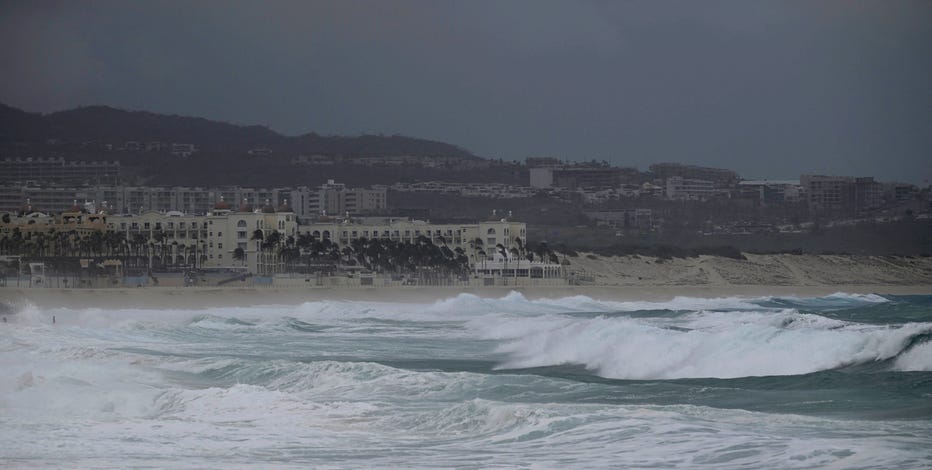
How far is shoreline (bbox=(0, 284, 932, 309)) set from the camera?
52.2m

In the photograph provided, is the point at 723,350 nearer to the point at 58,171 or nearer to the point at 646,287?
the point at 646,287

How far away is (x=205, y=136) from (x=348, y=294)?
85.0 metres

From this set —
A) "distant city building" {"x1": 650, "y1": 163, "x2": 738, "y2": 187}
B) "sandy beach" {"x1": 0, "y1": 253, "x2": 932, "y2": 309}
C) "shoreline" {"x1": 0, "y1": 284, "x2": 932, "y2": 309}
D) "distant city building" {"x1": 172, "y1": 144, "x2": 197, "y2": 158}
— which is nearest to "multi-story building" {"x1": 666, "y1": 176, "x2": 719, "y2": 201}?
"distant city building" {"x1": 650, "y1": 163, "x2": 738, "y2": 187}

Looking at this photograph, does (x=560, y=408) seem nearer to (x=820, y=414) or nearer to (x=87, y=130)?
(x=820, y=414)

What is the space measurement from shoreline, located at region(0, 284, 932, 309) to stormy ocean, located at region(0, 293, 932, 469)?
765 inches

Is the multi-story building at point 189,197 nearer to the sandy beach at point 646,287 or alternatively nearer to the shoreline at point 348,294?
the sandy beach at point 646,287

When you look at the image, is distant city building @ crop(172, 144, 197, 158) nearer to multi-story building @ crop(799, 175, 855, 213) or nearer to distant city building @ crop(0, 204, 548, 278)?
multi-story building @ crop(799, 175, 855, 213)

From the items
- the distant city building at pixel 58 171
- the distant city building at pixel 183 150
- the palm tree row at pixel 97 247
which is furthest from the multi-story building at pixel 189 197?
the palm tree row at pixel 97 247

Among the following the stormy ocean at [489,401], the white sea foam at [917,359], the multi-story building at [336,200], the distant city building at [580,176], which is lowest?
the stormy ocean at [489,401]

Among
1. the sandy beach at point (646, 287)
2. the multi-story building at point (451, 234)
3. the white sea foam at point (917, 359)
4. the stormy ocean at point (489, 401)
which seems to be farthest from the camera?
the multi-story building at point (451, 234)

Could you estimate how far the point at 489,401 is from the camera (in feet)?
62.3

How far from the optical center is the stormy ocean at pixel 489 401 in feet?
51.3

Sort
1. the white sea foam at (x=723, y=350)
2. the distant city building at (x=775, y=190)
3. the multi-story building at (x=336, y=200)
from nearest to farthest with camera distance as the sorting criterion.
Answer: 1. the white sea foam at (x=723, y=350)
2. the distant city building at (x=775, y=190)
3. the multi-story building at (x=336, y=200)

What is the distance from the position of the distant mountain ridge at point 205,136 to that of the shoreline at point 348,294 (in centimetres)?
6686
